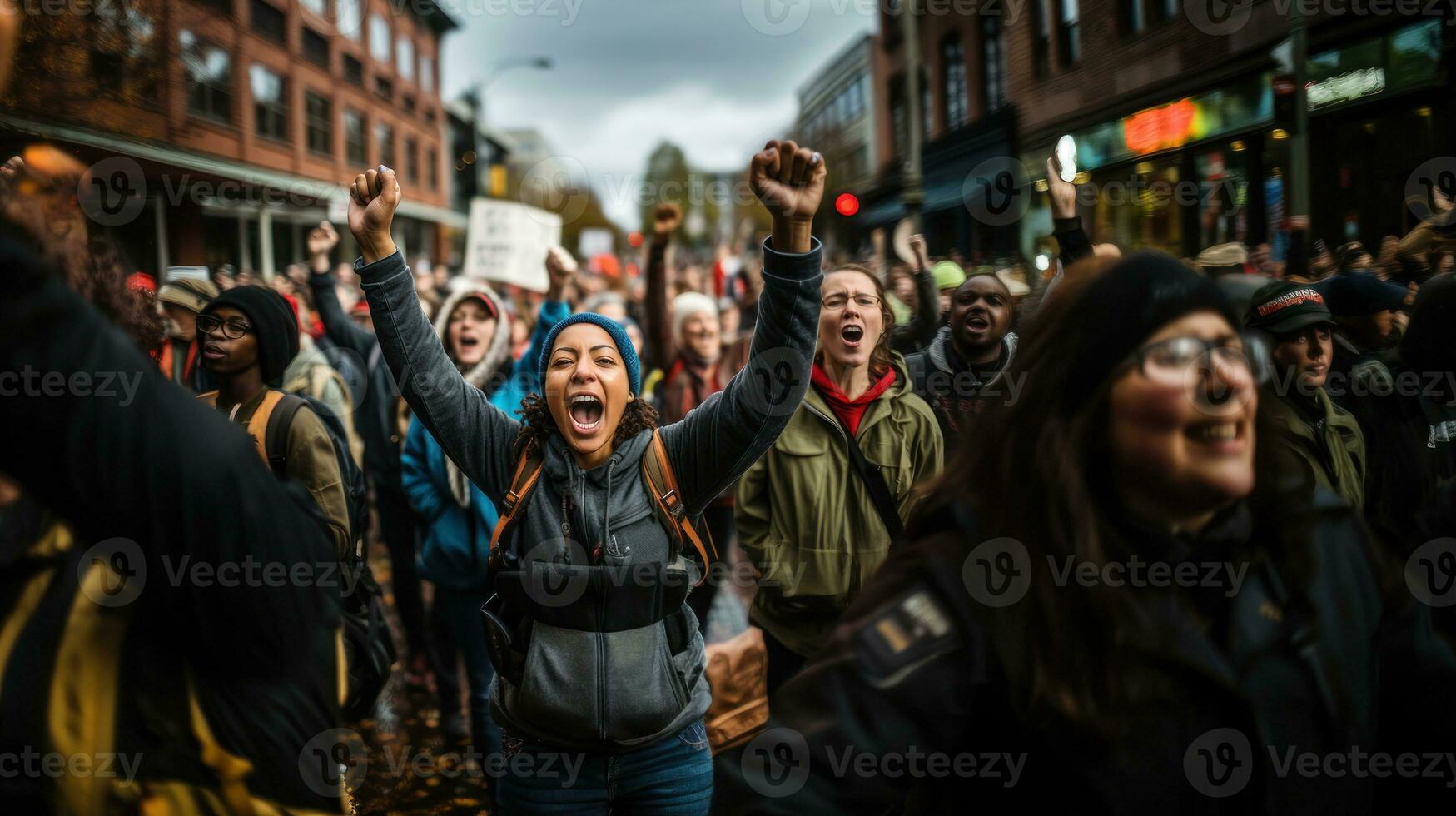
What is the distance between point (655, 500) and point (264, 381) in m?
1.92

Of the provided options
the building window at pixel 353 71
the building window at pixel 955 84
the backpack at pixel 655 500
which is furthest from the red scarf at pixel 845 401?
the building window at pixel 353 71

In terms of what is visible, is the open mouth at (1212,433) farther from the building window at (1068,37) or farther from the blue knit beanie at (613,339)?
the building window at (1068,37)

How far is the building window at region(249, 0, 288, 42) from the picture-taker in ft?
80.1

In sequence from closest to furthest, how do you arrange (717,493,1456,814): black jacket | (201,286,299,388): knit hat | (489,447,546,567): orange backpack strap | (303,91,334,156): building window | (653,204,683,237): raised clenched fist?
(717,493,1456,814): black jacket → (489,447,546,567): orange backpack strap → (201,286,299,388): knit hat → (653,204,683,237): raised clenched fist → (303,91,334,156): building window

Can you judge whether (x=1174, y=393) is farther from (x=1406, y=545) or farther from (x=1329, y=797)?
(x=1406, y=545)

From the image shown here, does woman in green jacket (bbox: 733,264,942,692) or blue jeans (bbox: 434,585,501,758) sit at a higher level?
woman in green jacket (bbox: 733,264,942,692)

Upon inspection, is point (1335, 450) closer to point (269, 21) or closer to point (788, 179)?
point (788, 179)

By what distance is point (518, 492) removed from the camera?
270cm

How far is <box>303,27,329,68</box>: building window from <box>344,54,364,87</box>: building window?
2.04 metres

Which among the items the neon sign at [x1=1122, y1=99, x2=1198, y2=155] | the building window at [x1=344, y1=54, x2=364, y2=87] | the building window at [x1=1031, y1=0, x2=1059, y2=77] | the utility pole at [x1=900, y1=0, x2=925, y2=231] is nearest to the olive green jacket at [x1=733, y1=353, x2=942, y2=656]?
the utility pole at [x1=900, y1=0, x2=925, y2=231]

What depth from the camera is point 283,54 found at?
1058 inches

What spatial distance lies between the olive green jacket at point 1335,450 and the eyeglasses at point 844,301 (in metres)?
1.56

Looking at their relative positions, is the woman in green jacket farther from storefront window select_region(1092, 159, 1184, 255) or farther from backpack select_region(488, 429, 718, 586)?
storefront window select_region(1092, 159, 1184, 255)

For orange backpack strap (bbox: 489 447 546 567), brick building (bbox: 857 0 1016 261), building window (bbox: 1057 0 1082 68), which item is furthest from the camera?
brick building (bbox: 857 0 1016 261)
